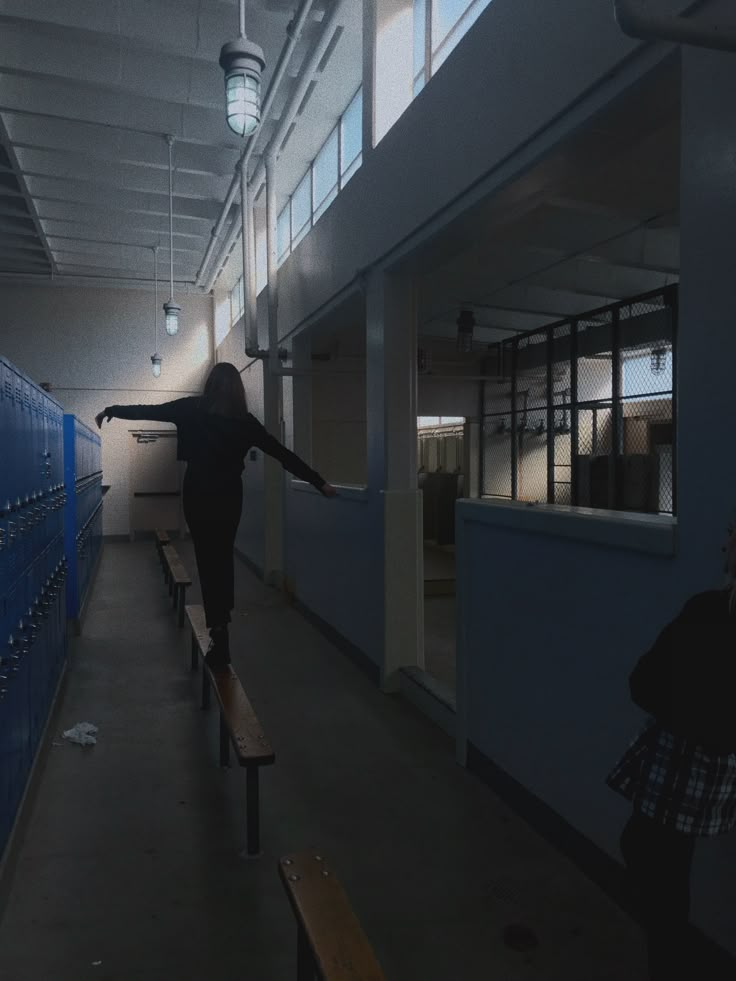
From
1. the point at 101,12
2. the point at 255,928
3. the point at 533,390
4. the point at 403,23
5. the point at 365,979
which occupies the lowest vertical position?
the point at 255,928

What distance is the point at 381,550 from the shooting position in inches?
166

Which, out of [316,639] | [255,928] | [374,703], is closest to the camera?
[255,928]

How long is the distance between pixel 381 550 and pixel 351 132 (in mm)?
3846

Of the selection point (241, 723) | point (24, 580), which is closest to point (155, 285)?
point (24, 580)

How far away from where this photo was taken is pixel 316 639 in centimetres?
548

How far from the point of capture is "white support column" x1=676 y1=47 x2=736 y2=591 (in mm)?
1770

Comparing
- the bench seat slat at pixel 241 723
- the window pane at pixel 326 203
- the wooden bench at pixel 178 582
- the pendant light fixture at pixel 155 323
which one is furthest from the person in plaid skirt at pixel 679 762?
the pendant light fixture at pixel 155 323

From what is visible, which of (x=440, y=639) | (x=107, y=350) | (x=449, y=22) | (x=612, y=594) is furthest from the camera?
(x=107, y=350)

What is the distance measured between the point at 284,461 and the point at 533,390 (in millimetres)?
7351

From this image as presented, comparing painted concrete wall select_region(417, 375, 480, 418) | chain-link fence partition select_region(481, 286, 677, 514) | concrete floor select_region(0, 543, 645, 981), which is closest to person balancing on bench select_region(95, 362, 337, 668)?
concrete floor select_region(0, 543, 645, 981)

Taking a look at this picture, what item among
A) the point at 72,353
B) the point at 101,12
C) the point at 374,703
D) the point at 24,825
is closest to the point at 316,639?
the point at 374,703

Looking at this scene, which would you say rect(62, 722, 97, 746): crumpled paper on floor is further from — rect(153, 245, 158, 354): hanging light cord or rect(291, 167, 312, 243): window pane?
rect(153, 245, 158, 354): hanging light cord

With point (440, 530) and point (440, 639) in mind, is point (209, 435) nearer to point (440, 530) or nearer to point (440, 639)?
point (440, 639)

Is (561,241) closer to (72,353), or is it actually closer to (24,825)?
(24,825)
